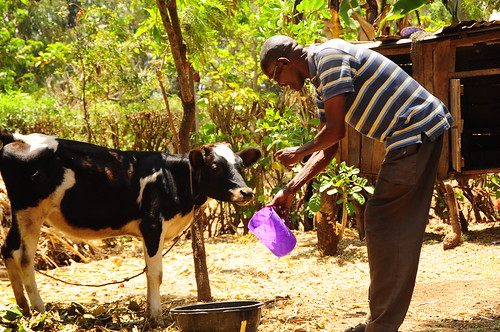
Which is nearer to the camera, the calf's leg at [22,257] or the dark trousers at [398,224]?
the dark trousers at [398,224]

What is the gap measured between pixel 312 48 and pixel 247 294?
3.75 m

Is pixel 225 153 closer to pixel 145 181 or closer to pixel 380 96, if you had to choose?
pixel 145 181

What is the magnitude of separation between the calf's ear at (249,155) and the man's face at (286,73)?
6.76 ft

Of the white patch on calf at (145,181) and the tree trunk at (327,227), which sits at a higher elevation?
the white patch on calf at (145,181)

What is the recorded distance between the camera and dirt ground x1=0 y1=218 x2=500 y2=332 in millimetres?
5375

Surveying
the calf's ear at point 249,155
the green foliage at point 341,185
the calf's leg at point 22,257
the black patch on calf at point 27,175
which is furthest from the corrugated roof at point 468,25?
the calf's leg at point 22,257

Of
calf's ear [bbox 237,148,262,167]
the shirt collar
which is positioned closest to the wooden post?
calf's ear [bbox 237,148,262,167]

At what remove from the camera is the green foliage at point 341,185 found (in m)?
8.40

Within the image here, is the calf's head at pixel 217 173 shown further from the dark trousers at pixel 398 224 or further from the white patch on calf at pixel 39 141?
the dark trousers at pixel 398 224

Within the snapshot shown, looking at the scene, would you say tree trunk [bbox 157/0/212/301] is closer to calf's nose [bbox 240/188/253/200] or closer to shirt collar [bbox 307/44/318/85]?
calf's nose [bbox 240/188/253/200]

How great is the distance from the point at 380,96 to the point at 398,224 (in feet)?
2.47

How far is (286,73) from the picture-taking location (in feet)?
12.9

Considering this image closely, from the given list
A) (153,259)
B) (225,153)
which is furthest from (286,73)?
(153,259)

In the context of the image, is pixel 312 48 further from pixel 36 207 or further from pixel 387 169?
pixel 36 207
